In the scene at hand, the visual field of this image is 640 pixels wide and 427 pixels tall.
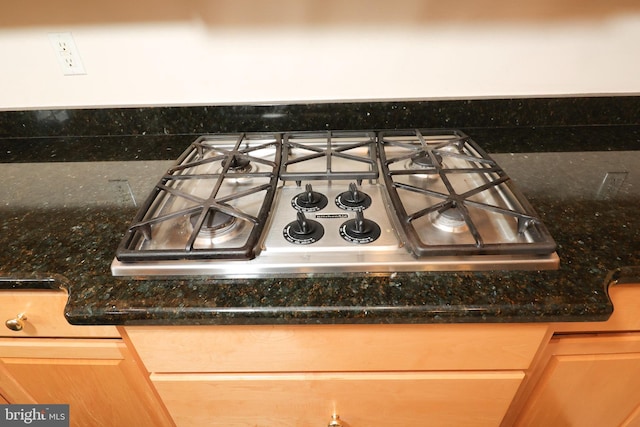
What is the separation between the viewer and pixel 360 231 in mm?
639

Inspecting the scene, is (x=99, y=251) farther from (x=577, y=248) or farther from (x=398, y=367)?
(x=577, y=248)

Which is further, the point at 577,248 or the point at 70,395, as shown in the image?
the point at 70,395

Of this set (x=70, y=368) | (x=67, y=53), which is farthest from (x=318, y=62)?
(x=70, y=368)

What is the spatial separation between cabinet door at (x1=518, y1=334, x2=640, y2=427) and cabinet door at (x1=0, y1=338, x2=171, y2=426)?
2.70 ft

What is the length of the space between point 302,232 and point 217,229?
16 cm

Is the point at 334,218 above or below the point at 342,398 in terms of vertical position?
above

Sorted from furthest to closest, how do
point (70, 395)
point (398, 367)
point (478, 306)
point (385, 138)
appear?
point (385, 138) → point (70, 395) → point (398, 367) → point (478, 306)

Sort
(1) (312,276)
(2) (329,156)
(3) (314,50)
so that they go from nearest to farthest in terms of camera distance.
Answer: (1) (312,276), (2) (329,156), (3) (314,50)

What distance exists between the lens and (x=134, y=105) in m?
1.05

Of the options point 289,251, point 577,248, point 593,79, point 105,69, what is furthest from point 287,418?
point 593,79

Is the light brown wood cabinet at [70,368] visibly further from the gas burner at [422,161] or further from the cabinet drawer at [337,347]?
the gas burner at [422,161]

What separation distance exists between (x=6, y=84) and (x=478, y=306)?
4.44 feet

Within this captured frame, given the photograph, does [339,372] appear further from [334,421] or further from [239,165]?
[239,165]

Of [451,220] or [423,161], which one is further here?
[423,161]
